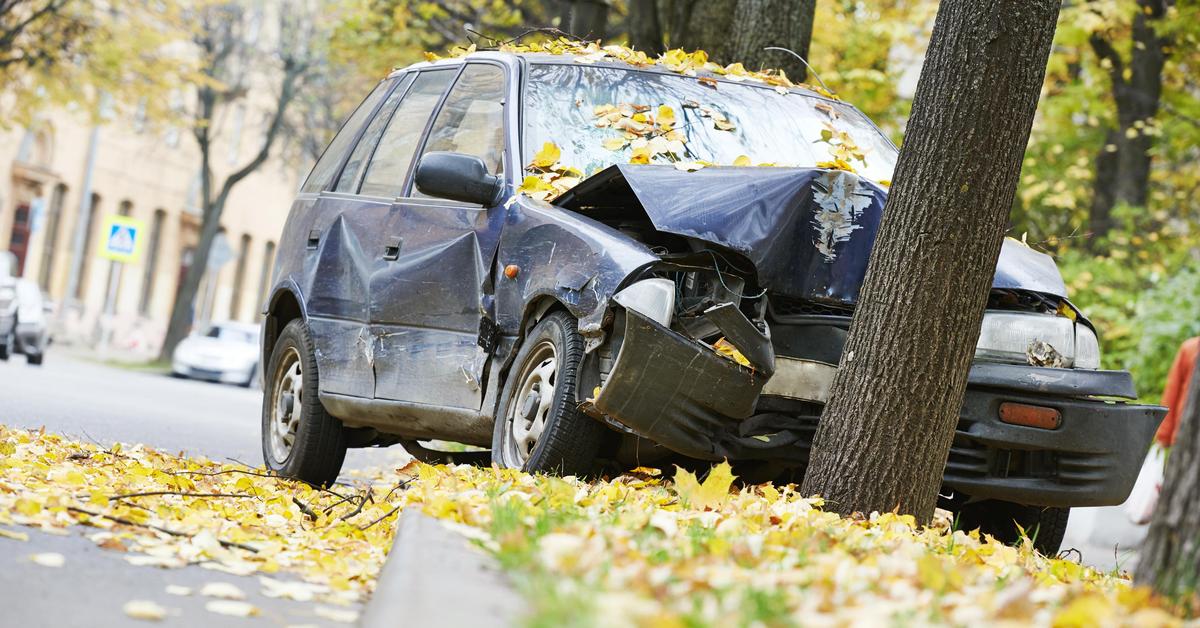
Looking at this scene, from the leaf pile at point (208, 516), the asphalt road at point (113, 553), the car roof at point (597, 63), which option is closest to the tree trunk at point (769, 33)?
the asphalt road at point (113, 553)

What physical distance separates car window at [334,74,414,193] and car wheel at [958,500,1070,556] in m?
3.19

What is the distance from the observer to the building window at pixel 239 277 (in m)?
54.3

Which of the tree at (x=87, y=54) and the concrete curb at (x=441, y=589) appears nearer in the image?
the concrete curb at (x=441, y=589)

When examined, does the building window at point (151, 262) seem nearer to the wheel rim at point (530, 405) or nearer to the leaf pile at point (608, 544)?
the leaf pile at point (608, 544)

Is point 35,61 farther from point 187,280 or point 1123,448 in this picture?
point 1123,448

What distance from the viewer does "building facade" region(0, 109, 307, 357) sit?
135ft

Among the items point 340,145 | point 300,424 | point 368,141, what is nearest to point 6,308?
point 340,145

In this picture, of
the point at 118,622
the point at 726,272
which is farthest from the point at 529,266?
the point at 118,622

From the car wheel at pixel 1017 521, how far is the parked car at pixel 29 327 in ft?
56.9

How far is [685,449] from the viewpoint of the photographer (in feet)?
19.6

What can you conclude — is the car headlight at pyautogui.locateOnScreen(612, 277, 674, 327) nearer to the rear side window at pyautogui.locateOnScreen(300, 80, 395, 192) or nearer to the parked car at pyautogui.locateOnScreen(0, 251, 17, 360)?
the rear side window at pyautogui.locateOnScreen(300, 80, 395, 192)

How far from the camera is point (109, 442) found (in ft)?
32.5

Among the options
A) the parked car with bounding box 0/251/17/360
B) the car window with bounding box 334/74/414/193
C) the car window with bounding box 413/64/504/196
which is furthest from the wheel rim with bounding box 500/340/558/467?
the parked car with bounding box 0/251/17/360

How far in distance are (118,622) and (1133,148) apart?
65.4 ft
